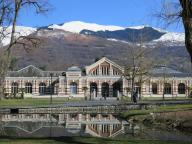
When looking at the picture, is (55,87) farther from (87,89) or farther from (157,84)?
(157,84)

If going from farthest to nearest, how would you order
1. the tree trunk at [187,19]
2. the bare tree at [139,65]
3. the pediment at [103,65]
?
the pediment at [103,65] < the bare tree at [139,65] < the tree trunk at [187,19]

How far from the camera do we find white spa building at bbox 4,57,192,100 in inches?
4365

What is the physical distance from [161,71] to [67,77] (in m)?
22.2

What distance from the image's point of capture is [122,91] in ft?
362

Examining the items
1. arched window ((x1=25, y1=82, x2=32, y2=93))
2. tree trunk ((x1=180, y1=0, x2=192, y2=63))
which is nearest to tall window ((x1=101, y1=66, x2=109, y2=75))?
arched window ((x1=25, y1=82, x2=32, y2=93))

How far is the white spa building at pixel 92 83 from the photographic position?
111 meters

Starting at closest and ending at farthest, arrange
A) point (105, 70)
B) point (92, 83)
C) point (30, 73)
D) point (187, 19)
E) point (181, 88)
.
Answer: point (187, 19) < point (92, 83) < point (30, 73) < point (181, 88) < point (105, 70)

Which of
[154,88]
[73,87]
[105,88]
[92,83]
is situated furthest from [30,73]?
[154,88]

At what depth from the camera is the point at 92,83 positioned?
112312 millimetres

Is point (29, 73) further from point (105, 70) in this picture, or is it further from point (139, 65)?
point (139, 65)

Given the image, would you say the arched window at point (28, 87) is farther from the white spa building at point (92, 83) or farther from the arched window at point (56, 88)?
the arched window at point (56, 88)

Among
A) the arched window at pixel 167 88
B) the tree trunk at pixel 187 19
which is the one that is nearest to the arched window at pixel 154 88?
the arched window at pixel 167 88

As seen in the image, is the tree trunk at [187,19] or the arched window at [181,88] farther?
the arched window at [181,88]

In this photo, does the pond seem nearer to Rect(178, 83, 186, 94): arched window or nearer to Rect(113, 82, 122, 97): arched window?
Rect(113, 82, 122, 97): arched window
